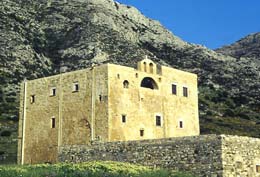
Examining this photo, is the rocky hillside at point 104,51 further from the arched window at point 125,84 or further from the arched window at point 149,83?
the arched window at point 125,84

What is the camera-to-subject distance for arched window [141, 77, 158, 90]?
44.6m

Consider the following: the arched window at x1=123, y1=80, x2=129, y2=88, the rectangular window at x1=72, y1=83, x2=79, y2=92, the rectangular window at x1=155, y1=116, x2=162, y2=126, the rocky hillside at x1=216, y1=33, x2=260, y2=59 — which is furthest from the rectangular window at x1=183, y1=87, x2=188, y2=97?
the rocky hillside at x1=216, y1=33, x2=260, y2=59

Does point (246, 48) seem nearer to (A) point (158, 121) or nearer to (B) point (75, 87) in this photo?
(A) point (158, 121)

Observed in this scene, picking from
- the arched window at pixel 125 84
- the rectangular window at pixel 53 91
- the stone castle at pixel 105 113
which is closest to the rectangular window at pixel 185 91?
the stone castle at pixel 105 113

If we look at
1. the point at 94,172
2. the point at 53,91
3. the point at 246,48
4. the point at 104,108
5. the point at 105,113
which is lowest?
the point at 94,172

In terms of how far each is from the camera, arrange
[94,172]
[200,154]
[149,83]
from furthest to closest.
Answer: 1. [149,83]
2. [200,154]
3. [94,172]

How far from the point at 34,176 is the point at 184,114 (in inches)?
994

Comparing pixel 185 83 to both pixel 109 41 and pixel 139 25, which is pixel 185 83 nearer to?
pixel 109 41

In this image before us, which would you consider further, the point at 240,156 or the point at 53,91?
the point at 53,91

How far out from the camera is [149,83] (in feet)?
148

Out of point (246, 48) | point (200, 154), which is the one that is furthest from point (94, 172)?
point (246, 48)

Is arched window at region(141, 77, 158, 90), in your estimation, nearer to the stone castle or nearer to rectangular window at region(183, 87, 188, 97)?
the stone castle

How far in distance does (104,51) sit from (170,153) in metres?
61.4

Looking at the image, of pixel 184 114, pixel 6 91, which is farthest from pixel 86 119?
pixel 6 91
